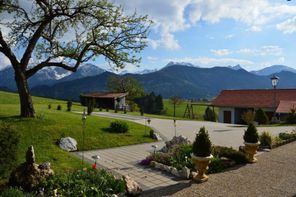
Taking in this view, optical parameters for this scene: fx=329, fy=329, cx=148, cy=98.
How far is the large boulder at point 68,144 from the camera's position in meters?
19.2

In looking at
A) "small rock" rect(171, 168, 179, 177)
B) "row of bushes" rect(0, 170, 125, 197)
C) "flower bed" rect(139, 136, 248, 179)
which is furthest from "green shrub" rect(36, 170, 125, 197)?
"flower bed" rect(139, 136, 248, 179)

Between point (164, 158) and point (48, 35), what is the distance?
15.0 meters

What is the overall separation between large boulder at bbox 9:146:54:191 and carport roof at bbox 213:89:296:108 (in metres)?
47.6

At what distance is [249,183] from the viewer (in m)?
12.4

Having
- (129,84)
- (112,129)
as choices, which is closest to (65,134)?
(112,129)

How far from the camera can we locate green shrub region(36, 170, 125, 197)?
1022 centimetres

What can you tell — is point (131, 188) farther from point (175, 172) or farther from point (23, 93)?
point (23, 93)

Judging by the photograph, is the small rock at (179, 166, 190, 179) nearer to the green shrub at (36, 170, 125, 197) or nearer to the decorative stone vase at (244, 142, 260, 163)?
the green shrub at (36, 170, 125, 197)

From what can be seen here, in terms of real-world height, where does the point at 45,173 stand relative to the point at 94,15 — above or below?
below

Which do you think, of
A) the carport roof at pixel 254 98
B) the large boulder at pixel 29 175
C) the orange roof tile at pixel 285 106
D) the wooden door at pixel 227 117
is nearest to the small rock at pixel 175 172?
the large boulder at pixel 29 175

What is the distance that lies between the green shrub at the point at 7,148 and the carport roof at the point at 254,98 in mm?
47305

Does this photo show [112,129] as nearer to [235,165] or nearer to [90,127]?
[90,127]

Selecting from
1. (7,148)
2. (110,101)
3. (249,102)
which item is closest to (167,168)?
(7,148)

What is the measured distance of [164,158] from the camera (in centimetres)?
1540
